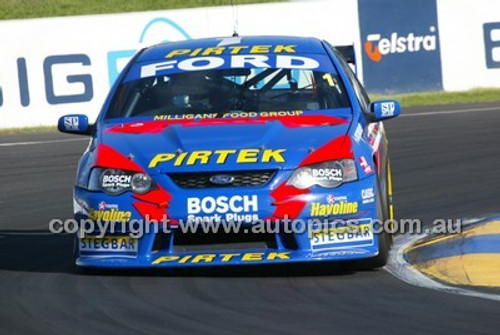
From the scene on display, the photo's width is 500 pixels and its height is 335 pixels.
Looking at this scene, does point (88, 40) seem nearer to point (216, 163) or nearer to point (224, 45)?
point (224, 45)

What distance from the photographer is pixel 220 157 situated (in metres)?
7.33

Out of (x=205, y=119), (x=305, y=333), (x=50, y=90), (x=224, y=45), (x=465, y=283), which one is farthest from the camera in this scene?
(x=50, y=90)

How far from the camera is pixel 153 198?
23.8 ft

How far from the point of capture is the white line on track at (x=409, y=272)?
22.7 feet

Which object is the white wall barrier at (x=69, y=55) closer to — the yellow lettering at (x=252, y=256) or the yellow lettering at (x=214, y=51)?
the yellow lettering at (x=214, y=51)

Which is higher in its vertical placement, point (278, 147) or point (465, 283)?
point (278, 147)

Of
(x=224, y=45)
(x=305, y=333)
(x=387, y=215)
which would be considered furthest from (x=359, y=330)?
(x=224, y=45)

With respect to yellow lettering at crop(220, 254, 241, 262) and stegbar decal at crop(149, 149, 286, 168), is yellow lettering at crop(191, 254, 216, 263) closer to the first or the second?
yellow lettering at crop(220, 254, 241, 262)

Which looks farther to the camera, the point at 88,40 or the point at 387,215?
the point at 88,40

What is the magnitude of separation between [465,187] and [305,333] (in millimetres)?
5504

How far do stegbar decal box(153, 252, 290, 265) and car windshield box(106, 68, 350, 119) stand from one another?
129cm

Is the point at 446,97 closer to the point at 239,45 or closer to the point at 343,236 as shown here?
the point at 239,45

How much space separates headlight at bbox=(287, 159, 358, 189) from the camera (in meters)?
7.28

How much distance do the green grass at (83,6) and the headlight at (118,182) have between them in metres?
17.1
